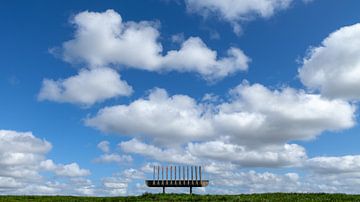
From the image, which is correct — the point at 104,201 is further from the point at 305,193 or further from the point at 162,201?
the point at 305,193

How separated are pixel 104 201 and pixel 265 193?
40.8 ft

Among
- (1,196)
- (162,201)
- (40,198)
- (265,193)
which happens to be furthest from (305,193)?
(1,196)

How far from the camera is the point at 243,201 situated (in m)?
31.8

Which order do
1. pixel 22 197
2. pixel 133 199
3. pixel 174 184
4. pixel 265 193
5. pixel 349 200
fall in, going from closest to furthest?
pixel 349 200
pixel 133 199
pixel 265 193
pixel 22 197
pixel 174 184

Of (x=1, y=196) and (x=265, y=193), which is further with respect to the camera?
(x=1, y=196)

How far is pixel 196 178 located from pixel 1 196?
17686 millimetres

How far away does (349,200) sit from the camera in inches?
1204

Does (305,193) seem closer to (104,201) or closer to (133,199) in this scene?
(133,199)

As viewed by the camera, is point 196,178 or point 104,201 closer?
point 104,201

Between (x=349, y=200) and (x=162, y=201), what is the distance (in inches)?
488

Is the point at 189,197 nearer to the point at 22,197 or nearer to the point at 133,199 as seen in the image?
the point at 133,199

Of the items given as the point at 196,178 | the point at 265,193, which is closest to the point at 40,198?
the point at 196,178

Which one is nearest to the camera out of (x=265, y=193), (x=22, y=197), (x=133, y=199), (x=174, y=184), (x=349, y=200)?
(x=349, y=200)

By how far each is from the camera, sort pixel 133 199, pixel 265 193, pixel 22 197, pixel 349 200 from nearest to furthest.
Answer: pixel 349 200
pixel 133 199
pixel 265 193
pixel 22 197
